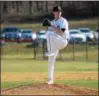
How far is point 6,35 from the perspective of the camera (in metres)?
49.2

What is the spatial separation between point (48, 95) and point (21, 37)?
4060cm

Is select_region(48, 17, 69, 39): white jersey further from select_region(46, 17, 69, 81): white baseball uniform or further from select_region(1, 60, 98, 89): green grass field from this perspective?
select_region(1, 60, 98, 89): green grass field

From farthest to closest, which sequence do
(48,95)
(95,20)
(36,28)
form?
(95,20) < (36,28) < (48,95)

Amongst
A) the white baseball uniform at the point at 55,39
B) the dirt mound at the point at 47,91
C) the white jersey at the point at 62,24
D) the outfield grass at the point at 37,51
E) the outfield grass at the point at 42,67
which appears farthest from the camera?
the outfield grass at the point at 37,51

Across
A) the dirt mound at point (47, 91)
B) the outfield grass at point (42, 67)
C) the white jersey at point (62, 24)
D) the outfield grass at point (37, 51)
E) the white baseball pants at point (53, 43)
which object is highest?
the white jersey at point (62, 24)

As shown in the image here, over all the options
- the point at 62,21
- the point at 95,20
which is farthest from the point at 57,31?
the point at 95,20

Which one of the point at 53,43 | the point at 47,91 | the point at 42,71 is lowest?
the point at 42,71

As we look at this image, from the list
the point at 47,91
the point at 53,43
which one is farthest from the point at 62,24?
the point at 47,91

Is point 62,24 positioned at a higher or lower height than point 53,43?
higher

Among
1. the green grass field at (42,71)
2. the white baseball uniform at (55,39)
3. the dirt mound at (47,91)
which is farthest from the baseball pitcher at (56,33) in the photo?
the green grass field at (42,71)

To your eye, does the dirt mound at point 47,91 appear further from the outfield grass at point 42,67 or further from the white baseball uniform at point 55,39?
the outfield grass at point 42,67

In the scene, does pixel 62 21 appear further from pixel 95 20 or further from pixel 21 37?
pixel 95 20

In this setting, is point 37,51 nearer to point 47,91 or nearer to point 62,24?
point 62,24

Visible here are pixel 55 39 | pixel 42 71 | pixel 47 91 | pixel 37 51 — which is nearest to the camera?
pixel 47 91
